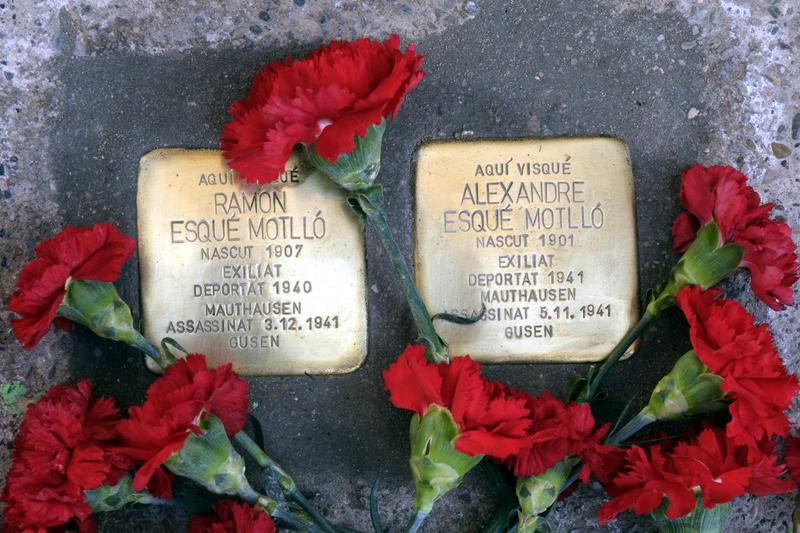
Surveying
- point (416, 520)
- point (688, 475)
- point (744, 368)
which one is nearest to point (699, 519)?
point (688, 475)

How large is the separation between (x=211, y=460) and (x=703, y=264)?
566 millimetres

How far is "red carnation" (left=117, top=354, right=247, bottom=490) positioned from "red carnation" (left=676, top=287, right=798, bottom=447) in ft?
1.57

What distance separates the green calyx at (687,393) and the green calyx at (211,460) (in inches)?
17.5

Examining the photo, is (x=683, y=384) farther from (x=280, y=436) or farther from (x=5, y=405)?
(x=5, y=405)

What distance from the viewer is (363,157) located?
85 centimetres

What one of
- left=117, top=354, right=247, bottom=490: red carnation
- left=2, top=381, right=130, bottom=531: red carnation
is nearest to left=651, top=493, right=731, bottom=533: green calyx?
left=117, top=354, right=247, bottom=490: red carnation

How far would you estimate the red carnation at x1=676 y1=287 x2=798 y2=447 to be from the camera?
0.77 m

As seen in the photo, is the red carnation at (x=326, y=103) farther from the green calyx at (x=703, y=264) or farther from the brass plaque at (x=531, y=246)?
the green calyx at (x=703, y=264)

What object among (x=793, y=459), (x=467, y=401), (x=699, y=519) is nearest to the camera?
(x=467, y=401)

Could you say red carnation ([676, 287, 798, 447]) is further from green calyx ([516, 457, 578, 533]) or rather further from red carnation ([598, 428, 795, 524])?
green calyx ([516, 457, 578, 533])

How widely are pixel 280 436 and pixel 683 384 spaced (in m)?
0.48

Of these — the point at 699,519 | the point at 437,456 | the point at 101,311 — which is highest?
the point at 101,311

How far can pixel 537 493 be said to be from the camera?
84 cm

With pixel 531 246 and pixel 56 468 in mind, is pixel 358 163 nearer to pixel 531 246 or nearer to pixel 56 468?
pixel 531 246
